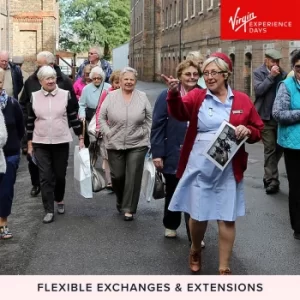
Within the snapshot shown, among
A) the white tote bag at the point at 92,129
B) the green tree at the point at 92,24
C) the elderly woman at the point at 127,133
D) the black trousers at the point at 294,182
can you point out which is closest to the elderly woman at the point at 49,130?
the elderly woman at the point at 127,133

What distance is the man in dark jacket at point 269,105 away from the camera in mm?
9414

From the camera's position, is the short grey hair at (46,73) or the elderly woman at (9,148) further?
the short grey hair at (46,73)

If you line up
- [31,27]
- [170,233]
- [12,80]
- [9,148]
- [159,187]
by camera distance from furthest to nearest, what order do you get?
[31,27], [12,80], [159,187], [170,233], [9,148]

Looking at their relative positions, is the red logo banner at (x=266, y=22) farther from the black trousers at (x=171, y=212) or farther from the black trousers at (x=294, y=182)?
the black trousers at (x=171, y=212)

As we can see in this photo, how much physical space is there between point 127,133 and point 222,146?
2.69m

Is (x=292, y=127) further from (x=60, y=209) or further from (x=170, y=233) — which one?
(x=60, y=209)

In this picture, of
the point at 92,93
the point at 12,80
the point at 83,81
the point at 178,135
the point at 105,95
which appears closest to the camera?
the point at 178,135

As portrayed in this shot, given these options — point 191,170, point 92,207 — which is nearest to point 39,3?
point 92,207

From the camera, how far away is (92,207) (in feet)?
28.8

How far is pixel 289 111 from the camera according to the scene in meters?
7.09

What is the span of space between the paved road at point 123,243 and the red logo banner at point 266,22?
88.9 inches

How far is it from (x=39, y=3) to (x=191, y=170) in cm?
4265

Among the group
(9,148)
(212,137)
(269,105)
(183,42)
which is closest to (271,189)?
(269,105)

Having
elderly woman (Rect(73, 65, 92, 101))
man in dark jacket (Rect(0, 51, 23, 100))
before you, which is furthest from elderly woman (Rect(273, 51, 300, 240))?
man in dark jacket (Rect(0, 51, 23, 100))
